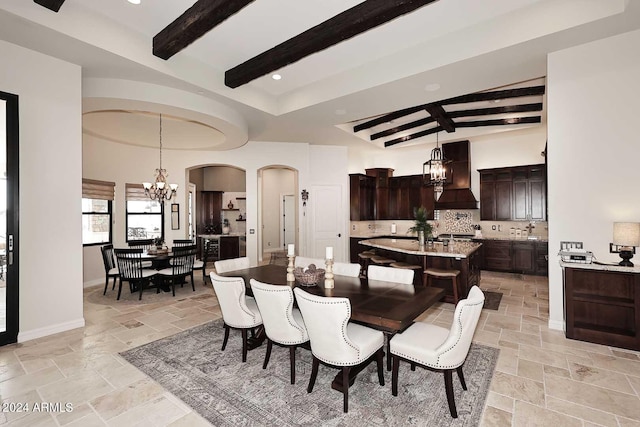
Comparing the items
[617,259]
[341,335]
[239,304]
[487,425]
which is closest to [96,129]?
[239,304]

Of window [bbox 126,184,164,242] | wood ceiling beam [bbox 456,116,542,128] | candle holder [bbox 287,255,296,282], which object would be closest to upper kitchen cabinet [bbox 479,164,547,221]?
wood ceiling beam [bbox 456,116,542,128]

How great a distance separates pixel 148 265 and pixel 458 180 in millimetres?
7366

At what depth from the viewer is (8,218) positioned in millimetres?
3215

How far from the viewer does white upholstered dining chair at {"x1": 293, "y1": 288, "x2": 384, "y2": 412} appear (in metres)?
2.02

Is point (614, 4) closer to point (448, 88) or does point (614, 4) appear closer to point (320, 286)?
point (448, 88)

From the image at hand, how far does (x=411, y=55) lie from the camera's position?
12.8 feet

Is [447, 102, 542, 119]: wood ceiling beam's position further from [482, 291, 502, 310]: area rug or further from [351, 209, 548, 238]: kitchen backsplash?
[482, 291, 502, 310]: area rug

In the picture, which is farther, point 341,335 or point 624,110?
point 624,110

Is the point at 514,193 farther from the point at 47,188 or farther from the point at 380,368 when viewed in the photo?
the point at 47,188

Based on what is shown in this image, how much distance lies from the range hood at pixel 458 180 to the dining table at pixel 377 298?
5545 millimetres

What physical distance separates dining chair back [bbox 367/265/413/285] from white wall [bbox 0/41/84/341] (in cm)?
355

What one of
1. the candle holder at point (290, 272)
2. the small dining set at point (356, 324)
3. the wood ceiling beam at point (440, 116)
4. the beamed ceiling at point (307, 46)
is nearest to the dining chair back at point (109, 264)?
the beamed ceiling at point (307, 46)

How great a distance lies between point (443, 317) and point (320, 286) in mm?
2104

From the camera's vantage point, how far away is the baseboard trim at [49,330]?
332 cm
